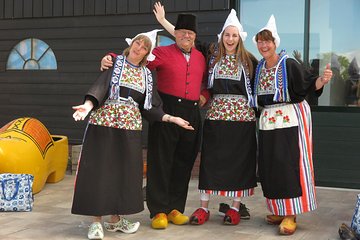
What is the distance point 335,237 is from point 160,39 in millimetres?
4203

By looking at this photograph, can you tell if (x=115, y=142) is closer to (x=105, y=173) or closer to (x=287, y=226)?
(x=105, y=173)

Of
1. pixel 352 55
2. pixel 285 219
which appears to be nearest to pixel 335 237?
pixel 285 219

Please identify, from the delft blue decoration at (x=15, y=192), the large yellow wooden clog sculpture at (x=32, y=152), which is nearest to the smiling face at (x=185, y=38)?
the delft blue decoration at (x=15, y=192)

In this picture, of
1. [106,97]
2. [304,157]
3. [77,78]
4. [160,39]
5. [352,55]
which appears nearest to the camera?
[106,97]

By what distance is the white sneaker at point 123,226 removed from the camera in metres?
4.58

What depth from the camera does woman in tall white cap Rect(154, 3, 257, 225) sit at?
15.5 ft

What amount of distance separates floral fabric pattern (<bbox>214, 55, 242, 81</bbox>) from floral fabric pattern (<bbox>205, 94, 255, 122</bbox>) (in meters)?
0.17

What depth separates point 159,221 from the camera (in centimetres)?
467

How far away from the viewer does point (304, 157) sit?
462cm

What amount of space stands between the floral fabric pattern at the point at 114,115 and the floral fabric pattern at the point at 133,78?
0.50 ft

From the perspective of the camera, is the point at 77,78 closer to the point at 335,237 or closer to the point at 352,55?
the point at 352,55

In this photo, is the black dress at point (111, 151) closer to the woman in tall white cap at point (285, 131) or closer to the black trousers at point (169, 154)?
the black trousers at point (169, 154)

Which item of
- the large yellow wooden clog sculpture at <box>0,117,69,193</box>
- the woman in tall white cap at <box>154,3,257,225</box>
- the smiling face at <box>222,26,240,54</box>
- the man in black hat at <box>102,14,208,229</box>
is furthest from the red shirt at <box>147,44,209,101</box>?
the large yellow wooden clog sculpture at <box>0,117,69,193</box>

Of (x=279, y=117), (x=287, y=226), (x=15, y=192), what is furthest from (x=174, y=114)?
(x=15, y=192)
